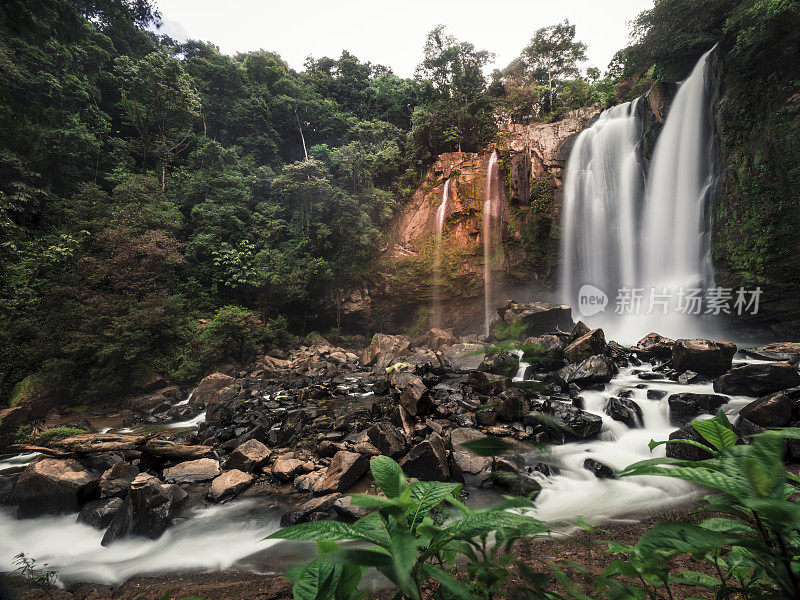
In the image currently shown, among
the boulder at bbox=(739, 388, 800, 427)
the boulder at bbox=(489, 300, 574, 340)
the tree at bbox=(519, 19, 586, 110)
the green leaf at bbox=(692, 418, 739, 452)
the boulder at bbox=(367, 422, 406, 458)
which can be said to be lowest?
the boulder at bbox=(367, 422, 406, 458)

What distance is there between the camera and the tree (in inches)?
937

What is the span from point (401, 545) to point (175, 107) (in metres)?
22.6

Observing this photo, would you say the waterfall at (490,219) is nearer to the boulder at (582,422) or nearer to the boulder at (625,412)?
the boulder at (625,412)

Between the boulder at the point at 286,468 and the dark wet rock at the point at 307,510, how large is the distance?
3.07 feet

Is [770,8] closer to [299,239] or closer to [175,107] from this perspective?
[299,239]

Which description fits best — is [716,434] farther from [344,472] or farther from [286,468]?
[286,468]

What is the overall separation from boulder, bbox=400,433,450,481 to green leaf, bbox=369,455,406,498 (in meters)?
3.34

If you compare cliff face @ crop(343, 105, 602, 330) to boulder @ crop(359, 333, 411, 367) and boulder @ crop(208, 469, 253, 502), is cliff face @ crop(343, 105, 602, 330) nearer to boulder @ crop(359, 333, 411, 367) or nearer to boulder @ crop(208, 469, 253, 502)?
boulder @ crop(359, 333, 411, 367)

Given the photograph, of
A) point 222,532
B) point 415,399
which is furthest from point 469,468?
point 222,532

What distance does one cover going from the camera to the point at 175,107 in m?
16.3

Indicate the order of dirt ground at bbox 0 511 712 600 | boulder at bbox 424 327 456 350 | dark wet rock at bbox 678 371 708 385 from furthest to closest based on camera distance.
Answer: boulder at bbox 424 327 456 350 < dark wet rock at bbox 678 371 708 385 < dirt ground at bbox 0 511 712 600

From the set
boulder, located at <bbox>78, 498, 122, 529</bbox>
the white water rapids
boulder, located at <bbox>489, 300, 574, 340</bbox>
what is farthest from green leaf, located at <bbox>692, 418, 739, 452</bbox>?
boulder, located at <bbox>489, 300, 574, 340</bbox>

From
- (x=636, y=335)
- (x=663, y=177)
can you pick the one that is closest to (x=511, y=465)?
(x=636, y=335)

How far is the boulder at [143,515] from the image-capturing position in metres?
3.43
